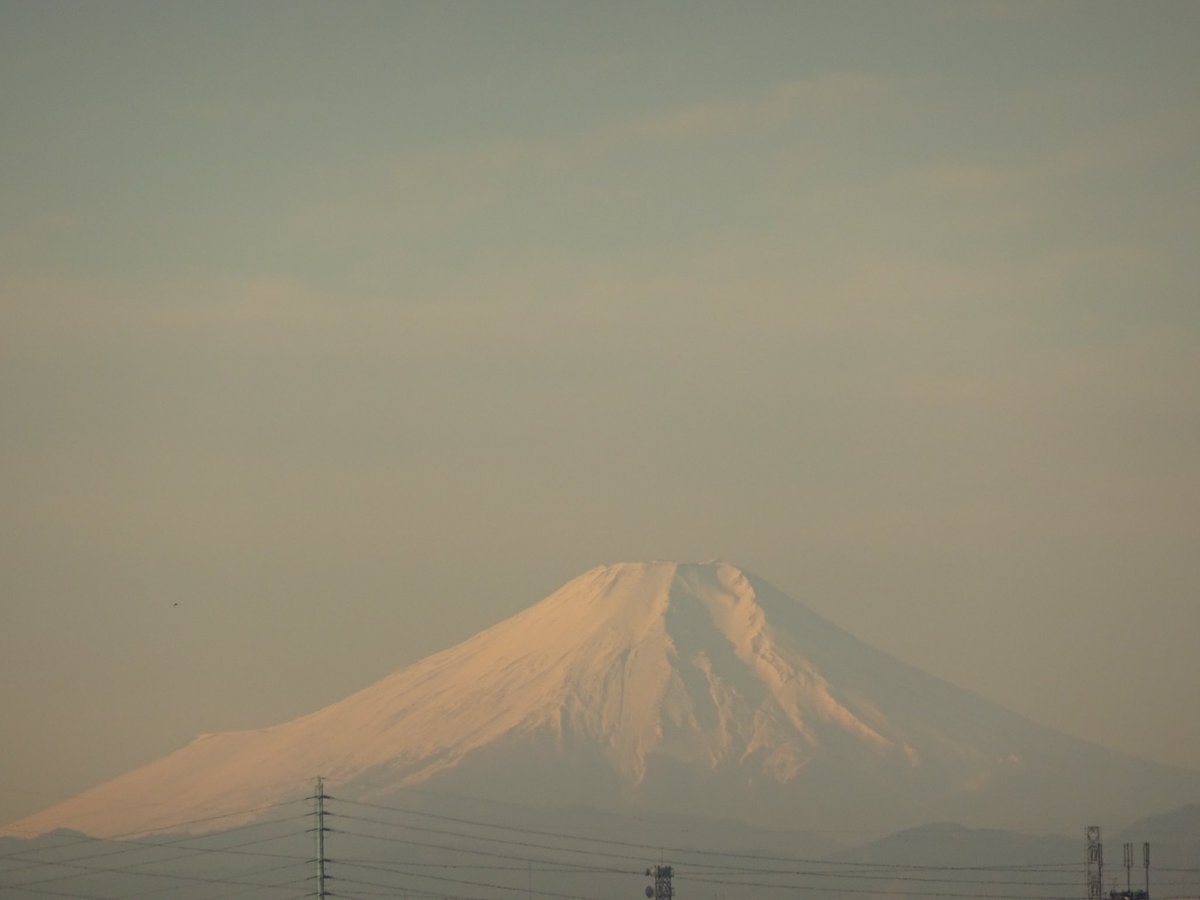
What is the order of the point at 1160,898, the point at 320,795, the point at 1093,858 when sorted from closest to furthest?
1. the point at 320,795
2. the point at 1093,858
3. the point at 1160,898

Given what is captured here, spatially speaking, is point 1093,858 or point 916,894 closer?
point 1093,858

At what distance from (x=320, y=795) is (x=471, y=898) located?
120 metres

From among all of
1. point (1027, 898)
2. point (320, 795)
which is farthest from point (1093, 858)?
point (1027, 898)

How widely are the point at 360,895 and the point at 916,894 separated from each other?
175 feet

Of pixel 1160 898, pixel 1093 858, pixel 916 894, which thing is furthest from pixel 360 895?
pixel 1093 858

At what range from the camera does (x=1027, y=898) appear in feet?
625

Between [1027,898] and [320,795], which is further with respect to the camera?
[1027,898]

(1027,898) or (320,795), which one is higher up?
(320,795)

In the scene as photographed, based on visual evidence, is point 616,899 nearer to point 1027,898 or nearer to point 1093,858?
point 1027,898

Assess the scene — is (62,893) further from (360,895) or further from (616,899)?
(616,899)

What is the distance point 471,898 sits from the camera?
19612 centimetres

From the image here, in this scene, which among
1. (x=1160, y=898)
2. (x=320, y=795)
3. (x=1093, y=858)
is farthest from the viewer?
(x=1160, y=898)

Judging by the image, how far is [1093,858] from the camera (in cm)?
9288

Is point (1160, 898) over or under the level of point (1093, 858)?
under
